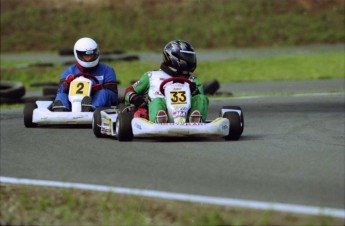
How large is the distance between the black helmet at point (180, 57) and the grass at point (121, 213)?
381 centimetres

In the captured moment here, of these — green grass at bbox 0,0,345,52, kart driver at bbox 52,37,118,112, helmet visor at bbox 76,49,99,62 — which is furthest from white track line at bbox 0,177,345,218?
green grass at bbox 0,0,345,52

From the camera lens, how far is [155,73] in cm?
1010

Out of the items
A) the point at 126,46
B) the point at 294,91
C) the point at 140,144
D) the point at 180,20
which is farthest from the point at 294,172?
the point at 180,20

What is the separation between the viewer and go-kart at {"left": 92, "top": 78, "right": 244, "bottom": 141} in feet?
30.3

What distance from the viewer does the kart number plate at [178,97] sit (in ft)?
31.6

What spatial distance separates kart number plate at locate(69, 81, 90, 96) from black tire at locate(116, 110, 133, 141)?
2.26 meters

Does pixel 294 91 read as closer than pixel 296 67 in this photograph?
Yes

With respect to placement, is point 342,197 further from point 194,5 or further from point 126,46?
point 194,5

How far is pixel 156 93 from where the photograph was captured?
993 centimetres

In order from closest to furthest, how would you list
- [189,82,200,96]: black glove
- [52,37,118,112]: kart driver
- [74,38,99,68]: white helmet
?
[189,82,200,96]: black glove → [52,37,118,112]: kart driver → [74,38,99,68]: white helmet

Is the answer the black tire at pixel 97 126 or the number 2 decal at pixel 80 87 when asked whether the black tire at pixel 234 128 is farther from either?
the number 2 decal at pixel 80 87

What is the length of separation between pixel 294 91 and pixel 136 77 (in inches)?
197

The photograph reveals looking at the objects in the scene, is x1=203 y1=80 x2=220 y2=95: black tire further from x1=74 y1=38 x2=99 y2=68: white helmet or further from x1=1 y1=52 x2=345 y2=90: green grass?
x1=74 y1=38 x2=99 y2=68: white helmet

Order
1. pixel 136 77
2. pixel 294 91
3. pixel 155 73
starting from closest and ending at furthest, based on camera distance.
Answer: pixel 155 73, pixel 294 91, pixel 136 77
